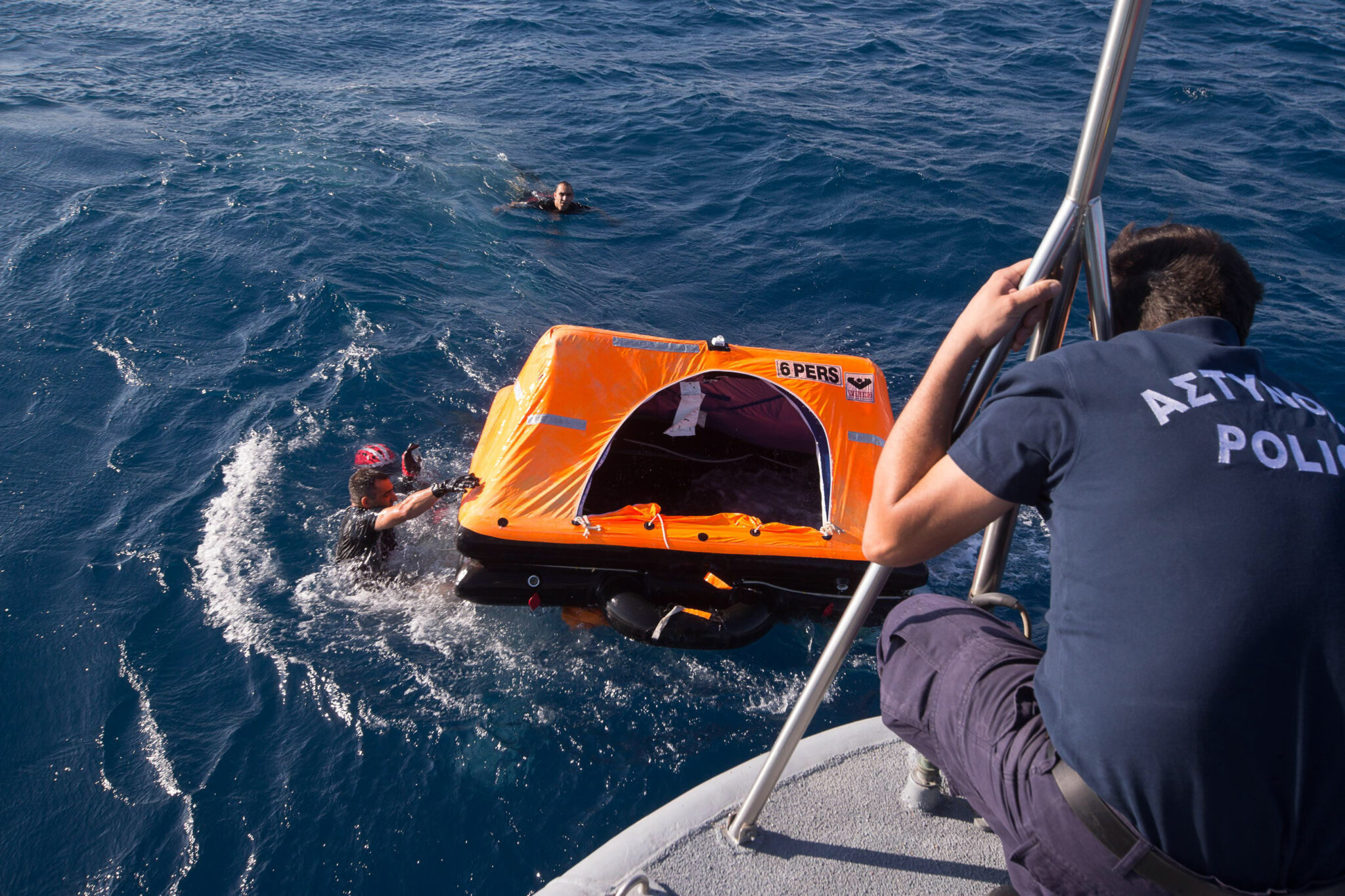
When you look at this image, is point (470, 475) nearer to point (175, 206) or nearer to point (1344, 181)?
point (175, 206)

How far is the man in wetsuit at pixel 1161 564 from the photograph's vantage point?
1.26 m

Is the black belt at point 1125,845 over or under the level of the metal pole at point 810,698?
over

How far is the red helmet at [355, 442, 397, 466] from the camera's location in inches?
242

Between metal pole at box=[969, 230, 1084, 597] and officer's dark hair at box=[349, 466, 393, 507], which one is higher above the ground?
metal pole at box=[969, 230, 1084, 597]

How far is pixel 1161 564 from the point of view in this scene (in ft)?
4.35

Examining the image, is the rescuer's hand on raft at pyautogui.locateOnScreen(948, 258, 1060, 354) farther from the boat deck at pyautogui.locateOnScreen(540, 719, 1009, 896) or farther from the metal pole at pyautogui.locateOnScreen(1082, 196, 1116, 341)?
the boat deck at pyautogui.locateOnScreen(540, 719, 1009, 896)

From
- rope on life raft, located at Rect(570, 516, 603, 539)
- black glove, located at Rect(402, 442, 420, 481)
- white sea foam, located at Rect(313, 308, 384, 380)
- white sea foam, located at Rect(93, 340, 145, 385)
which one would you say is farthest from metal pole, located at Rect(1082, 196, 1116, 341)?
white sea foam, located at Rect(93, 340, 145, 385)

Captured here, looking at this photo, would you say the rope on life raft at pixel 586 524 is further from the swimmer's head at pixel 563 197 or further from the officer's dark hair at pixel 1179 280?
the swimmer's head at pixel 563 197

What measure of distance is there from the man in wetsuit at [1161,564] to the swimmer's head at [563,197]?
995 centimetres

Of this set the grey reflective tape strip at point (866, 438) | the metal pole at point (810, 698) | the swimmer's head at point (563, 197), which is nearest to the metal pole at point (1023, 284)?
the metal pole at point (810, 698)

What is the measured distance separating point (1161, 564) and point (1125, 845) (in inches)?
19.7

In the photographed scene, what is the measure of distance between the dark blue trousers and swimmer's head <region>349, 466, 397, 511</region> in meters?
4.55

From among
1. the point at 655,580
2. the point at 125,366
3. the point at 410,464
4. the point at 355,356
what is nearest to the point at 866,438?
the point at 655,580

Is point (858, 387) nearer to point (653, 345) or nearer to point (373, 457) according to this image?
point (653, 345)
